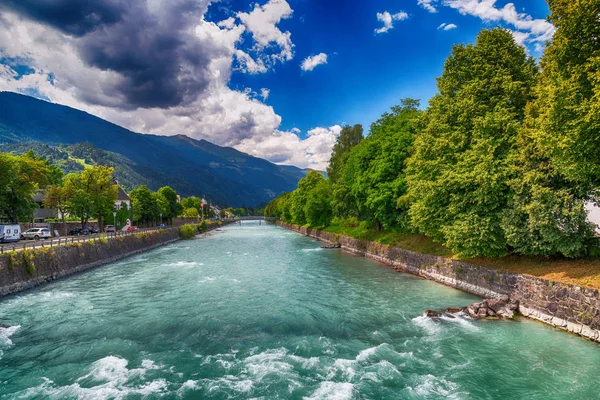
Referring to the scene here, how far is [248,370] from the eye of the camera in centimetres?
1262

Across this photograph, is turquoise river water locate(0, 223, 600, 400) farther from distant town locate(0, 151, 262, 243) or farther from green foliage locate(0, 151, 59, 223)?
distant town locate(0, 151, 262, 243)

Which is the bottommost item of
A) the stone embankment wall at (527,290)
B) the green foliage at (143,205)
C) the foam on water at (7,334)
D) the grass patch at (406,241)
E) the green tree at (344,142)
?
the foam on water at (7,334)

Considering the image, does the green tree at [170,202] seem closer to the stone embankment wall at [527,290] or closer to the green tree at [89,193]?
the green tree at [89,193]

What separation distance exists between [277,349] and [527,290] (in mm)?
15292

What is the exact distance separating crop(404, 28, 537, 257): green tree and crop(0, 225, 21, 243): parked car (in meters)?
51.4

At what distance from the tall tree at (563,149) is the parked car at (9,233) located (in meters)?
57.0

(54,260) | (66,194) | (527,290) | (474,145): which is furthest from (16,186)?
(527,290)

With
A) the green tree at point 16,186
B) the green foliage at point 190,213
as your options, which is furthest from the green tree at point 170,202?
the green tree at point 16,186

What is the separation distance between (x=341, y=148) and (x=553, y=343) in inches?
2482

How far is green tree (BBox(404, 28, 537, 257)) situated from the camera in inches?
844

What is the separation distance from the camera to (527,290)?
744 inches

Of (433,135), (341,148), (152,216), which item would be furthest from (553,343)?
(152,216)

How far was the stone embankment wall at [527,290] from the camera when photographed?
1508 centimetres

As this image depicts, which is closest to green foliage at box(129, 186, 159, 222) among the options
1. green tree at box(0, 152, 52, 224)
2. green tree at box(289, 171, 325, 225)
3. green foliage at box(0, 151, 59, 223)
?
green foliage at box(0, 151, 59, 223)
